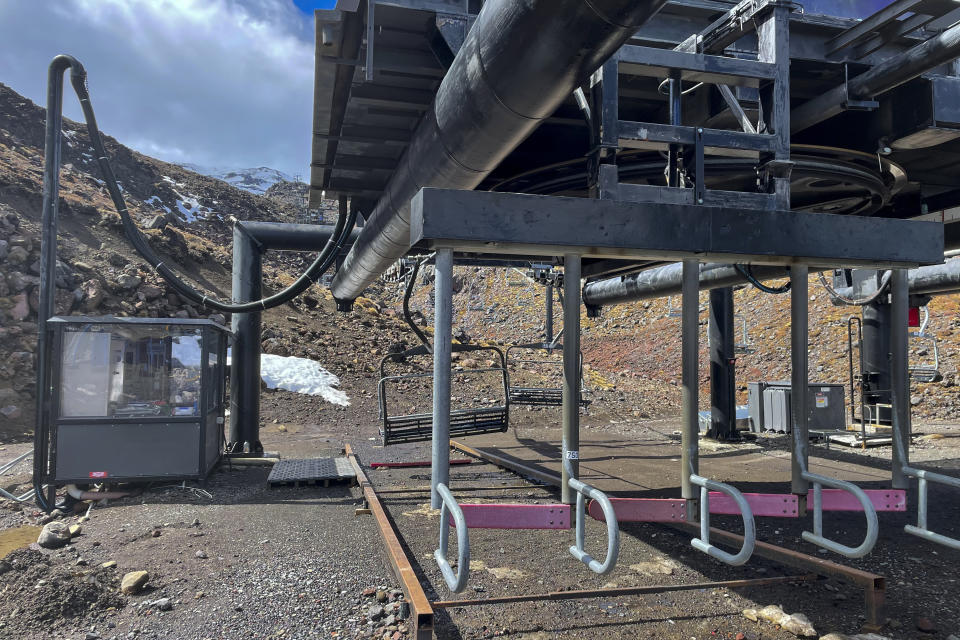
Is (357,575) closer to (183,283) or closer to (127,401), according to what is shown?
(127,401)

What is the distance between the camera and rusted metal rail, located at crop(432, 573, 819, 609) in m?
4.01

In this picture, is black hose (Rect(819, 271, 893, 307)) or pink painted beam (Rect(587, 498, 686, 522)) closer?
pink painted beam (Rect(587, 498, 686, 522))

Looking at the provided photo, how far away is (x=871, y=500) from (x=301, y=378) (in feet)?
49.9

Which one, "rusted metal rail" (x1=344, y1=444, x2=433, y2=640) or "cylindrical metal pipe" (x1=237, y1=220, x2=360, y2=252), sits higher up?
"cylindrical metal pipe" (x1=237, y1=220, x2=360, y2=252)

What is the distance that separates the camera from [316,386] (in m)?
17.2

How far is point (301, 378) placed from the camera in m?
17.4

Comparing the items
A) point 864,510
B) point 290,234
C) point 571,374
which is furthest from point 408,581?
point 290,234

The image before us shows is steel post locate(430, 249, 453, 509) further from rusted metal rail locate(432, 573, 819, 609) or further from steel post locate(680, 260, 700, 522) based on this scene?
steel post locate(680, 260, 700, 522)

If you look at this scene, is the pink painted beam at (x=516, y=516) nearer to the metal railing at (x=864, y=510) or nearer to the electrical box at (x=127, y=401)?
the metal railing at (x=864, y=510)

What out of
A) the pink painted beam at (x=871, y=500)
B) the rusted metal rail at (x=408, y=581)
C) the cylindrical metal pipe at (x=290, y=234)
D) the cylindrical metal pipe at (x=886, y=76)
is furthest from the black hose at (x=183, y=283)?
the pink painted beam at (x=871, y=500)

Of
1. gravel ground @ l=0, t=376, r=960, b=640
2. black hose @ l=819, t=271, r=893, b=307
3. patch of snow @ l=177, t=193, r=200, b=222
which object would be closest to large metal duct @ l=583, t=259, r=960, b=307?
black hose @ l=819, t=271, r=893, b=307

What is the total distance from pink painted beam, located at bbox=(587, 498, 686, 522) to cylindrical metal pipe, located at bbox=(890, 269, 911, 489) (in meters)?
1.46

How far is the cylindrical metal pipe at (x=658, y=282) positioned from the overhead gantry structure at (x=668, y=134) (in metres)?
3.70

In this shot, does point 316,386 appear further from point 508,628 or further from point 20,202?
point 20,202
